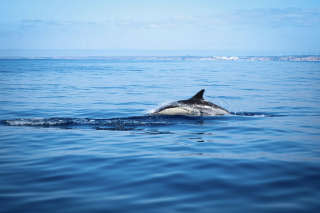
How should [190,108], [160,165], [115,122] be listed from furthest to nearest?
[190,108] → [115,122] → [160,165]

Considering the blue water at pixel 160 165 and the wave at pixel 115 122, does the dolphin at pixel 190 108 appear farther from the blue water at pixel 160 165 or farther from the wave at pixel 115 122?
the blue water at pixel 160 165

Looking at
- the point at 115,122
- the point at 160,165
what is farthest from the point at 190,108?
the point at 160,165

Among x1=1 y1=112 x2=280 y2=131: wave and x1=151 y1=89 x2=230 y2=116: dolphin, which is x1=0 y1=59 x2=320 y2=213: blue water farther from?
x1=151 y1=89 x2=230 y2=116: dolphin

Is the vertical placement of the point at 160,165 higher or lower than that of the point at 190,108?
lower

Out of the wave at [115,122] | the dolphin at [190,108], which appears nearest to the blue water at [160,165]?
the wave at [115,122]

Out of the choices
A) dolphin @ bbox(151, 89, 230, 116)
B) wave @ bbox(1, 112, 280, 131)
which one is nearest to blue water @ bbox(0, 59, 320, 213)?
wave @ bbox(1, 112, 280, 131)

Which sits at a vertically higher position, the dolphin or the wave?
the dolphin

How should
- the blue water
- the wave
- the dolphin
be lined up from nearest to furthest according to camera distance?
the blue water
the wave
the dolphin

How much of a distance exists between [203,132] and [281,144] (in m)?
2.86

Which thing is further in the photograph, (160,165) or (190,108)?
(190,108)

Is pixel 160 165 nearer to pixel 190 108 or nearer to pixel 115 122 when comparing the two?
pixel 115 122

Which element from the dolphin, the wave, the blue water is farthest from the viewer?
the dolphin

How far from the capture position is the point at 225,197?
566cm

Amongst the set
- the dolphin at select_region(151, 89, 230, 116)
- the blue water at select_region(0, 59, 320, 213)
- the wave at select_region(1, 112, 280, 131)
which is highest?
the dolphin at select_region(151, 89, 230, 116)
